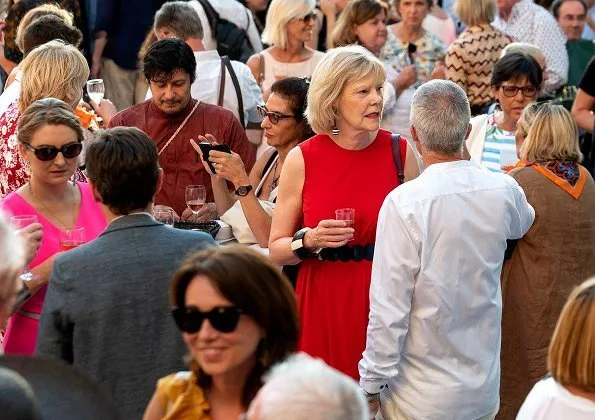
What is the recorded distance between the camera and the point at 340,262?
5449mm

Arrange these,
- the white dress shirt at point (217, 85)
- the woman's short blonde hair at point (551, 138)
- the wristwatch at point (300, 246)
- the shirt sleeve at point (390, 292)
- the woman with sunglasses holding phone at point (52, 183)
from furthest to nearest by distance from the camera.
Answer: the white dress shirt at point (217, 85) → the woman's short blonde hair at point (551, 138) → the wristwatch at point (300, 246) → the woman with sunglasses holding phone at point (52, 183) → the shirt sleeve at point (390, 292)

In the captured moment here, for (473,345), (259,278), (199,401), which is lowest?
(473,345)

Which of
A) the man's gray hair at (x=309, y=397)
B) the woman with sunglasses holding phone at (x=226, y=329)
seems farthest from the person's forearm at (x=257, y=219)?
the man's gray hair at (x=309, y=397)

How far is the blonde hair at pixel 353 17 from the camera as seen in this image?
30.2 ft

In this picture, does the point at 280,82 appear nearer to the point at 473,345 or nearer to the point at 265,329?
the point at 473,345

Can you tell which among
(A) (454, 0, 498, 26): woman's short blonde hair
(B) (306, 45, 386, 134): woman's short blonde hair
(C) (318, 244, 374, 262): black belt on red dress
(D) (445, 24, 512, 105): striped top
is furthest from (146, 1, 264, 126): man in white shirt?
(C) (318, 244, 374, 262): black belt on red dress

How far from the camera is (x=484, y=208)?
4.88 m

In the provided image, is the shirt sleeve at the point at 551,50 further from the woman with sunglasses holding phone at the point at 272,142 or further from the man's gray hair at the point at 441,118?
the man's gray hair at the point at 441,118

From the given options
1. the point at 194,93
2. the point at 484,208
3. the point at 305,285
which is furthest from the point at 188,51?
the point at 484,208

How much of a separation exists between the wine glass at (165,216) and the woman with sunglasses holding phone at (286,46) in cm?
261

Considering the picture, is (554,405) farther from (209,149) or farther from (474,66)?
(474,66)

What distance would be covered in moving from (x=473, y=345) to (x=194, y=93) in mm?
3309

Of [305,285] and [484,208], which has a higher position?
[484,208]

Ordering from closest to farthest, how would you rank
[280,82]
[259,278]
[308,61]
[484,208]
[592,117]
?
[259,278] → [484,208] → [280,82] → [592,117] → [308,61]
